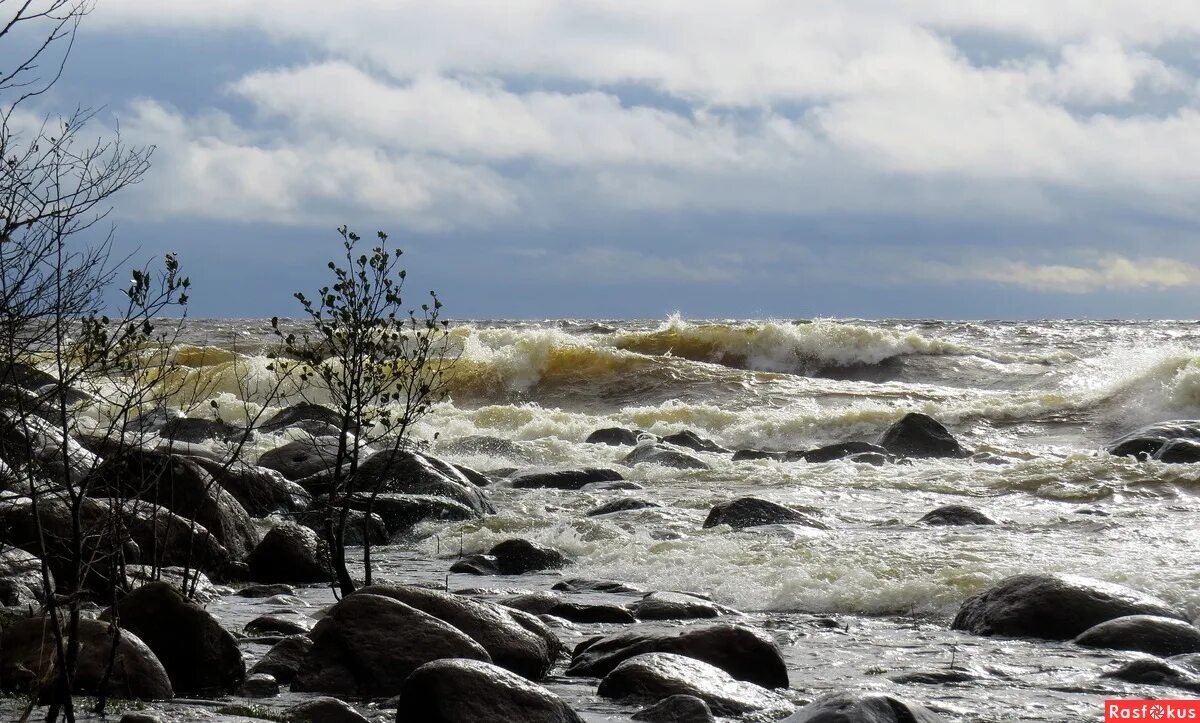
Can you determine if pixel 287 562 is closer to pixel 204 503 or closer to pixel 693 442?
pixel 204 503

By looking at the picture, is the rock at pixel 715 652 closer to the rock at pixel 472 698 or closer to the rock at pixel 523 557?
the rock at pixel 472 698

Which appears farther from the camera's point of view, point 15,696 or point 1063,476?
point 1063,476

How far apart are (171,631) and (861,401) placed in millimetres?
21831

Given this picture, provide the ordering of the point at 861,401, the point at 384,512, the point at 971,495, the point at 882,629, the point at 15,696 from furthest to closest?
the point at 861,401 → the point at 971,495 → the point at 384,512 → the point at 882,629 → the point at 15,696

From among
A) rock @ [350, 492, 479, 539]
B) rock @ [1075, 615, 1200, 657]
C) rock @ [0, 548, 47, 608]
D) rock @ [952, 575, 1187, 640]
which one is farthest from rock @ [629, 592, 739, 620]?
rock @ [350, 492, 479, 539]

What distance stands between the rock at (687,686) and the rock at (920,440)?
40.6ft

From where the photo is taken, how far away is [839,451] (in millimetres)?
17688

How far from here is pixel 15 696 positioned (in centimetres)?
491

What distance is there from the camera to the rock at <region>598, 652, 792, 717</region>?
212 inches

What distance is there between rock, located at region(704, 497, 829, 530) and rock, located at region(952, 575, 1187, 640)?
3.34m

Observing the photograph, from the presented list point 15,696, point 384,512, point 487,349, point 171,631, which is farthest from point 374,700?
point 487,349

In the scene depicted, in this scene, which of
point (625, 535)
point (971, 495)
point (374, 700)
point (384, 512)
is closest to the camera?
point (374, 700)

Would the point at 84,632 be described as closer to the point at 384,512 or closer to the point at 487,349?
the point at 384,512

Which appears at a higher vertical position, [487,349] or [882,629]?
[487,349]
